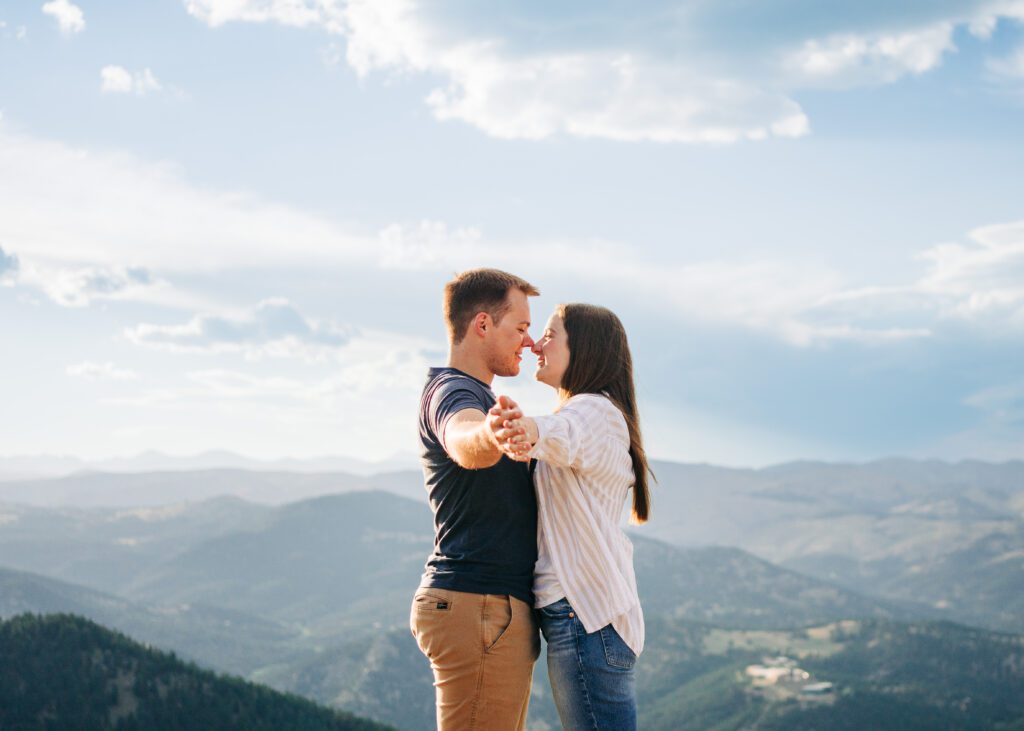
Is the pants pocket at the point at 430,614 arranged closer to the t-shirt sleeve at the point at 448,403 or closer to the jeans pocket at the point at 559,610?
the jeans pocket at the point at 559,610

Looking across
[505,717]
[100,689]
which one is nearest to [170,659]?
[100,689]

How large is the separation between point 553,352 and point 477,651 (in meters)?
3.12

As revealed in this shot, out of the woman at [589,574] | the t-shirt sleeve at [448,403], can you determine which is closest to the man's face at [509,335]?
the t-shirt sleeve at [448,403]

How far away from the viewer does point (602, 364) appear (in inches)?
399

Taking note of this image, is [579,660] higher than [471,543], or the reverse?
[471,543]

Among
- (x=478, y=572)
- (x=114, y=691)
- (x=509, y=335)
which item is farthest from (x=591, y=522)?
(x=114, y=691)

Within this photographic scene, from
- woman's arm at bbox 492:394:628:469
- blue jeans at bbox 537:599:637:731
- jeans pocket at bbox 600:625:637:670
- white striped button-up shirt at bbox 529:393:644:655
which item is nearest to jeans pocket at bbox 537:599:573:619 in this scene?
blue jeans at bbox 537:599:637:731

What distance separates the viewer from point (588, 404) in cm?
966

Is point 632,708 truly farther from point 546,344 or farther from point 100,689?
point 100,689

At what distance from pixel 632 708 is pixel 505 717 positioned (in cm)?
127

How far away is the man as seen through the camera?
31.2 ft

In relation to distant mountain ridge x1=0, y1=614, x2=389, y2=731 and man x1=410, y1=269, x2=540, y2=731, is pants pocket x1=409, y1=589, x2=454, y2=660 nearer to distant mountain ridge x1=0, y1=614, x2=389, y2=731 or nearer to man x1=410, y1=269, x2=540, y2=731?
man x1=410, y1=269, x2=540, y2=731

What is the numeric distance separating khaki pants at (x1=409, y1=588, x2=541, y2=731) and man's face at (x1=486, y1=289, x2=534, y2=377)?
94.3 inches

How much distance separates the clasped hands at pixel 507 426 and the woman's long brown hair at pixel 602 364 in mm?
2097
